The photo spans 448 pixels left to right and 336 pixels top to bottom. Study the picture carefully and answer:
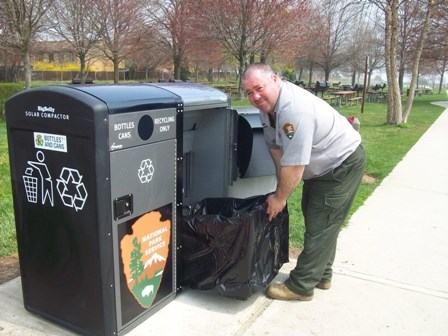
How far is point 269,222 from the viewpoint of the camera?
3008mm

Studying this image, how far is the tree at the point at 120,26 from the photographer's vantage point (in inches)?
752

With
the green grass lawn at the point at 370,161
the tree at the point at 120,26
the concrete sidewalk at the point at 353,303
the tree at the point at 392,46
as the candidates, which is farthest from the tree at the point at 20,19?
the concrete sidewalk at the point at 353,303

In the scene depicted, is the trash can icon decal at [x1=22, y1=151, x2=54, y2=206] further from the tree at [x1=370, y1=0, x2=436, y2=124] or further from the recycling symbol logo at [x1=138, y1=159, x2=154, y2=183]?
the tree at [x1=370, y1=0, x2=436, y2=124]

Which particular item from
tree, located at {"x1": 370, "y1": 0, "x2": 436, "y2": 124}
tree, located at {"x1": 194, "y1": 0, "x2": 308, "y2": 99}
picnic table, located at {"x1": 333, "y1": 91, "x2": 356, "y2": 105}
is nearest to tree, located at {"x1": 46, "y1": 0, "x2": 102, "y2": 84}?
tree, located at {"x1": 194, "y1": 0, "x2": 308, "y2": 99}

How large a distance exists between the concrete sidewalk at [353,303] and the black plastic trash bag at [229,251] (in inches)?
5.8

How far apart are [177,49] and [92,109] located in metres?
23.4

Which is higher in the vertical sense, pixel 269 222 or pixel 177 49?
pixel 177 49

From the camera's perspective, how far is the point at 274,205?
2861 mm

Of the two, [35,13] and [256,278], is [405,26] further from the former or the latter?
[256,278]

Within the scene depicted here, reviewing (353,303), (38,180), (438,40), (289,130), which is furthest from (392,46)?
(438,40)

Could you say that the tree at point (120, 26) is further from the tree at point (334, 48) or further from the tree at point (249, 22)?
the tree at point (334, 48)

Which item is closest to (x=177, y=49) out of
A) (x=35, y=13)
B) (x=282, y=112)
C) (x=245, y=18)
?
(x=245, y=18)

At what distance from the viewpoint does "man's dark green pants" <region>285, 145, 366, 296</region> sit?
9.44 feet

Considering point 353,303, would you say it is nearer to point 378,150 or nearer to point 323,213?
point 323,213
